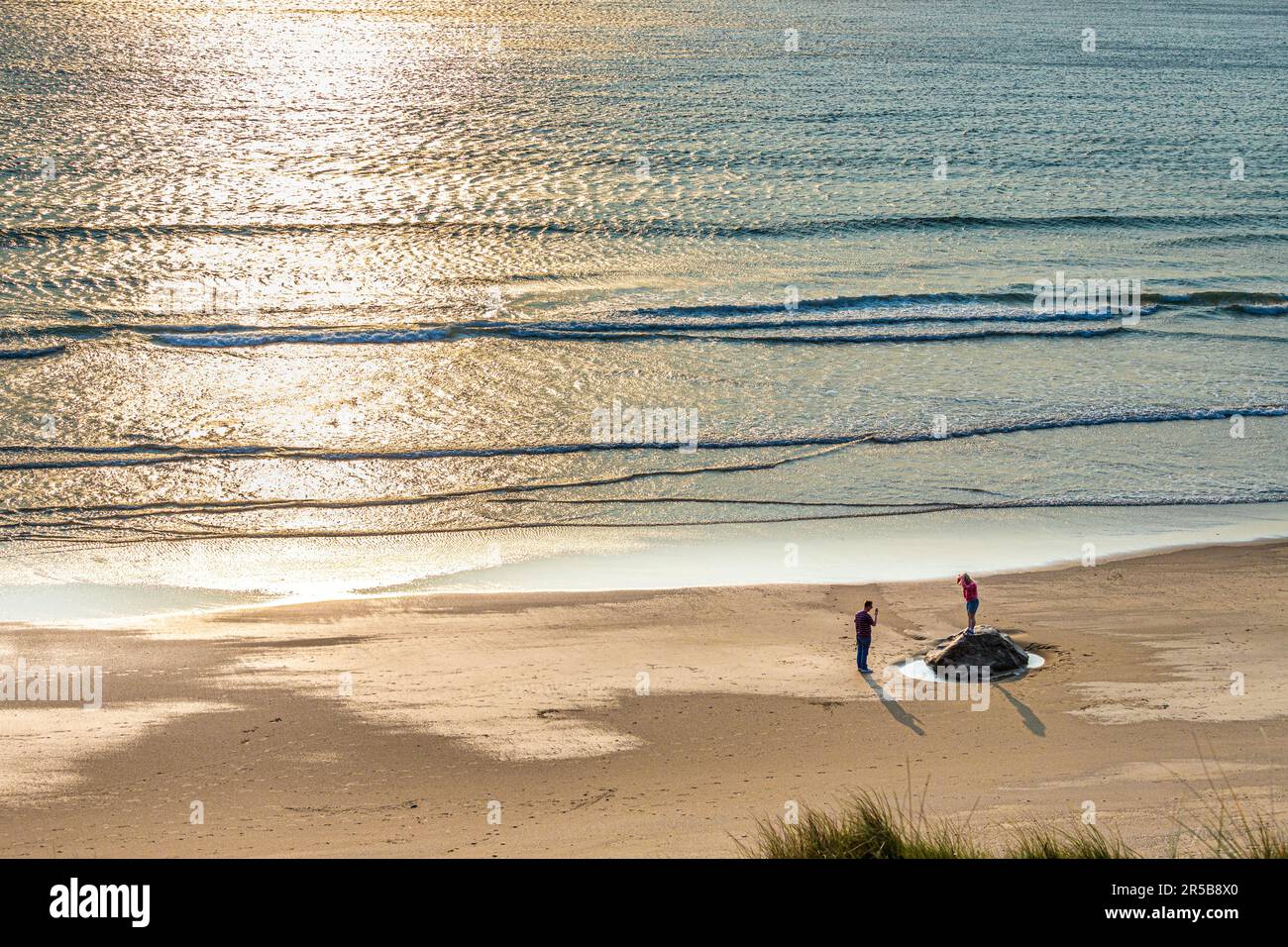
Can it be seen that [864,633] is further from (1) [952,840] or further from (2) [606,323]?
(2) [606,323]

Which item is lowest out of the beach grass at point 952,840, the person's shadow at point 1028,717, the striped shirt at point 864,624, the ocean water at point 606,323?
the person's shadow at point 1028,717

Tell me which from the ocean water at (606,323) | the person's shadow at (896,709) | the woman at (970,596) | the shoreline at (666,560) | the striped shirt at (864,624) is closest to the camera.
A: the person's shadow at (896,709)

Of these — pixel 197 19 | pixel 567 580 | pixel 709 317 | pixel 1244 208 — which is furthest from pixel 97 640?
pixel 197 19

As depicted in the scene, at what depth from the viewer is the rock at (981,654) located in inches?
506

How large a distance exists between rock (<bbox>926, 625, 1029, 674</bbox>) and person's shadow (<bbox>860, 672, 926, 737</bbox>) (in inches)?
29.7

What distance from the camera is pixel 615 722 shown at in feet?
39.0

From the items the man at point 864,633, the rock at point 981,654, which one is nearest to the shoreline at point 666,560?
the man at point 864,633

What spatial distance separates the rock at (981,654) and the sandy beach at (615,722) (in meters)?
0.36

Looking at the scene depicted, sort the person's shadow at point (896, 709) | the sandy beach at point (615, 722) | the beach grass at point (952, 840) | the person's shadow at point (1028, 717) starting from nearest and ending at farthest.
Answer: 1. the beach grass at point (952, 840)
2. the sandy beach at point (615, 722)
3. the person's shadow at point (1028, 717)
4. the person's shadow at point (896, 709)

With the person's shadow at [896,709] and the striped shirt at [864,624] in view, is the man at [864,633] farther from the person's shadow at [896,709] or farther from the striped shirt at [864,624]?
the person's shadow at [896,709]

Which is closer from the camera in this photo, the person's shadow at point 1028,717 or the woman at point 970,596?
the person's shadow at point 1028,717

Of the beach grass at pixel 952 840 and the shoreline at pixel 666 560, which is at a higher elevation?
the shoreline at pixel 666 560

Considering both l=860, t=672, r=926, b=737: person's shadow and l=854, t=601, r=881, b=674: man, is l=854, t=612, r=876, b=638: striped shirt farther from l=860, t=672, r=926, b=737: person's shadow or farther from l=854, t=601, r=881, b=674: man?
l=860, t=672, r=926, b=737: person's shadow

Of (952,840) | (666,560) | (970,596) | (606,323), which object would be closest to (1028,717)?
(970,596)
